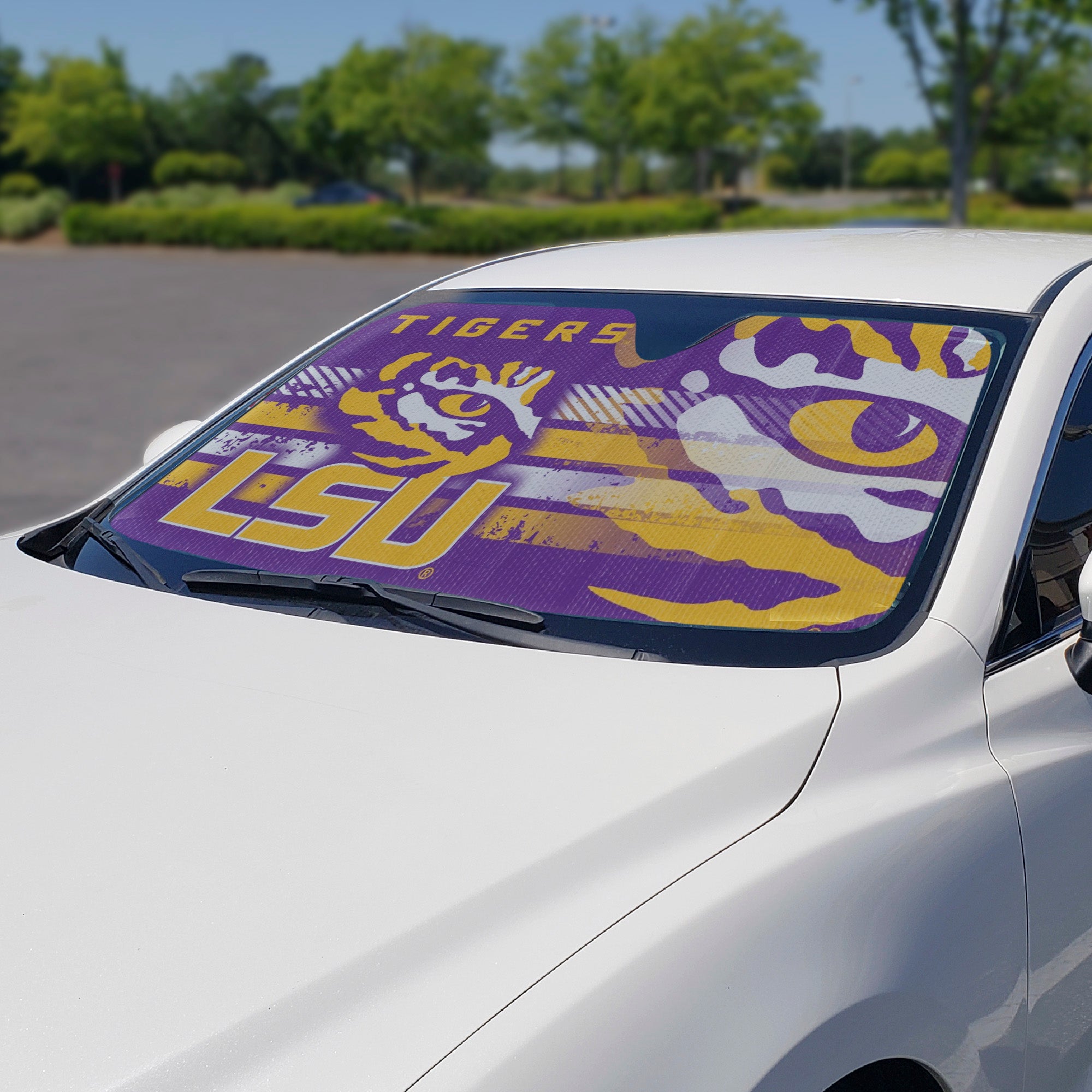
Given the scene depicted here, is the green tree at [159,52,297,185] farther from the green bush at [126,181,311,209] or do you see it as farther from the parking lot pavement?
the parking lot pavement

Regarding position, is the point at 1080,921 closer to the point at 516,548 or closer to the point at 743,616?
the point at 743,616

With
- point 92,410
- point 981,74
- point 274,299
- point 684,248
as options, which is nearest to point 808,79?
point 981,74

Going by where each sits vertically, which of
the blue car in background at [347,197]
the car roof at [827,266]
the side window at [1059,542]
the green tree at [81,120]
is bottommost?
the side window at [1059,542]

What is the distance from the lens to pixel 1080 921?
1885 mm

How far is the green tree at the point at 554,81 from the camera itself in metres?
52.0

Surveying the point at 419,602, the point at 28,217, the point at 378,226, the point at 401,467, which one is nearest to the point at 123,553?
the point at 401,467

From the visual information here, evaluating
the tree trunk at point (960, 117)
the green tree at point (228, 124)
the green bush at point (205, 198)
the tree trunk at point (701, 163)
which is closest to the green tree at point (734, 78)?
the tree trunk at point (701, 163)

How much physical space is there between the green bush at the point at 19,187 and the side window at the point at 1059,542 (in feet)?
184

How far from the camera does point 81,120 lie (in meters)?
56.4

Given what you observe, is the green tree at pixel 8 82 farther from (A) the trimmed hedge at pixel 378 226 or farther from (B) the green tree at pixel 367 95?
(A) the trimmed hedge at pixel 378 226

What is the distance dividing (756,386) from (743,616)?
57cm

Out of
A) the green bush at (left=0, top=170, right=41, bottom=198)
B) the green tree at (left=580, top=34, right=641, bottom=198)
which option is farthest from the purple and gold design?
the green bush at (left=0, top=170, right=41, bottom=198)

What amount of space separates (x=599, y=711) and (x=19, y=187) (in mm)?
57508

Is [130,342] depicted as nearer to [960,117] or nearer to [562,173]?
[960,117]
